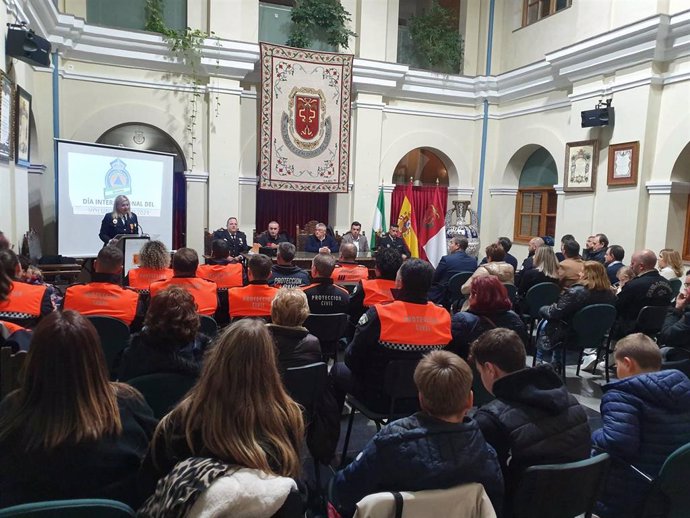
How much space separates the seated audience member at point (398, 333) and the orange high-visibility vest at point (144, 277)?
180 centimetres

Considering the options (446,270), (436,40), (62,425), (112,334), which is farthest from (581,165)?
(62,425)

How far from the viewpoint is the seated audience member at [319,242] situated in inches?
296

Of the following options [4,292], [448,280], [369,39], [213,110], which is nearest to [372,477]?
[4,292]

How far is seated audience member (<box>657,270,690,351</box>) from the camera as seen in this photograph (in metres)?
2.94

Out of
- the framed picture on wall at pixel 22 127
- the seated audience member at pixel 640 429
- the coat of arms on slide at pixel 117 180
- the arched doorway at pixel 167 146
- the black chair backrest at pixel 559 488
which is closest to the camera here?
the black chair backrest at pixel 559 488

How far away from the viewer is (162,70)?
7672mm

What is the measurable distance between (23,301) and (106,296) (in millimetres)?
425

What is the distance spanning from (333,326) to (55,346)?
7.08ft

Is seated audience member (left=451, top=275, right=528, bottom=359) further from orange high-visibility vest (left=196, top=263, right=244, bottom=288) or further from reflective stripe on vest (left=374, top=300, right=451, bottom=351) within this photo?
orange high-visibility vest (left=196, top=263, right=244, bottom=288)

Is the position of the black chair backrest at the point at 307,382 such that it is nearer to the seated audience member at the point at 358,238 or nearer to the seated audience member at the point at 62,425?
the seated audience member at the point at 62,425

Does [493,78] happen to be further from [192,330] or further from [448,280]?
[192,330]

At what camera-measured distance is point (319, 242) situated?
25.0 ft

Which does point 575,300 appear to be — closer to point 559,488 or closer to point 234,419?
point 559,488

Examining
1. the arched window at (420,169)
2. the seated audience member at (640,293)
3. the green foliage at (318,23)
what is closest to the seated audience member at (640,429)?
the seated audience member at (640,293)
